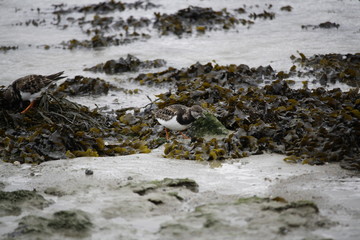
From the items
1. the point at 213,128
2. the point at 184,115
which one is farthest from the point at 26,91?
the point at 213,128

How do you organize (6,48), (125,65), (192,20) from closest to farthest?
1. (125,65)
2. (6,48)
3. (192,20)

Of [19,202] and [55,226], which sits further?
[19,202]

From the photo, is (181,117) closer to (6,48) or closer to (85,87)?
(85,87)

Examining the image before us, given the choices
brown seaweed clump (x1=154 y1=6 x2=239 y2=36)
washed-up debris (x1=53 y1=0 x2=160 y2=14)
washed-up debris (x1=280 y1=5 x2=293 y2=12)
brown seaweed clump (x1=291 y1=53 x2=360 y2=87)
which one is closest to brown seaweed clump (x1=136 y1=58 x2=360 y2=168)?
brown seaweed clump (x1=291 y1=53 x2=360 y2=87)

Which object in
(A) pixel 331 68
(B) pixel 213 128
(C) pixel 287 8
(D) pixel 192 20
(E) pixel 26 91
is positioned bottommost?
(B) pixel 213 128

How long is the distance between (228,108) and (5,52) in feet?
24.6

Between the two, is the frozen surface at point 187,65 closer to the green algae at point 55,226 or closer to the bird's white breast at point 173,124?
the green algae at point 55,226

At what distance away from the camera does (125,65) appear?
936 centimetres

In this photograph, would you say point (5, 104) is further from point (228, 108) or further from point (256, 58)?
point (256, 58)

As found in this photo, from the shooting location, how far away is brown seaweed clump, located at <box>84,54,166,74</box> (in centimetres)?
934

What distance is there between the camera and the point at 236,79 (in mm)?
7559

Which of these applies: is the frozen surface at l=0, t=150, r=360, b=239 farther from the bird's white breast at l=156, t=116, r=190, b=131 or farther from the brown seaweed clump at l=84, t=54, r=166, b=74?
the brown seaweed clump at l=84, t=54, r=166, b=74

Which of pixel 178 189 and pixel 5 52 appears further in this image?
pixel 5 52

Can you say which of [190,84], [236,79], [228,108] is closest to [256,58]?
[236,79]
